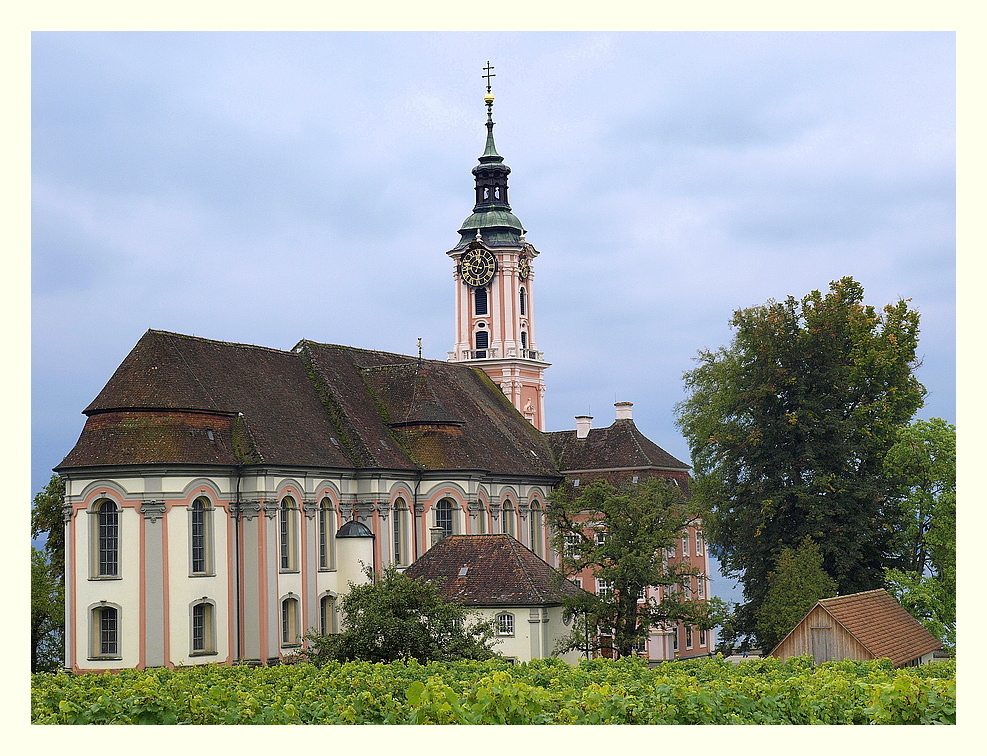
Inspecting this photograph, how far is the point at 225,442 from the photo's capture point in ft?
159

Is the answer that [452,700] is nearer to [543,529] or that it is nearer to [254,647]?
[254,647]

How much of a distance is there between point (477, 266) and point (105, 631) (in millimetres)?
36615

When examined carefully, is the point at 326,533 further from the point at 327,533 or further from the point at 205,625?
the point at 205,625

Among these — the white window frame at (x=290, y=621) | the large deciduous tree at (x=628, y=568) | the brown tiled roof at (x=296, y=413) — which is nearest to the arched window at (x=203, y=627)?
the white window frame at (x=290, y=621)

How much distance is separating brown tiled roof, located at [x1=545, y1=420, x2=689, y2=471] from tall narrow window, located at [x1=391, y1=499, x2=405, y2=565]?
13.7 meters

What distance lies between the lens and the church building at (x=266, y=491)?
1810 inches

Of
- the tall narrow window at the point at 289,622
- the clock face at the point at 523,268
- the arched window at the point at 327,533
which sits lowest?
the tall narrow window at the point at 289,622

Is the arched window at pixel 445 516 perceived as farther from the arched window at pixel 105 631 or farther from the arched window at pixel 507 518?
the arched window at pixel 105 631

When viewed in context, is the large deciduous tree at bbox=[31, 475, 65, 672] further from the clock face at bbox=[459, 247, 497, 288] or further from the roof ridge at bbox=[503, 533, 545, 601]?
the clock face at bbox=[459, 247, 497, 288]

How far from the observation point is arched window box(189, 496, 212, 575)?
46844mm

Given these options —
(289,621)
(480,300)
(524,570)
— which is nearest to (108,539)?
(289,621)

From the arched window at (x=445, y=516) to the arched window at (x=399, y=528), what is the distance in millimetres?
1647

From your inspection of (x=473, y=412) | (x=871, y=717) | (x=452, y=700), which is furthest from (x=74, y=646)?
(x=871, y=717)

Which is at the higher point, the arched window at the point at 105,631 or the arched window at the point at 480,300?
the arched window at the point at 480,300
